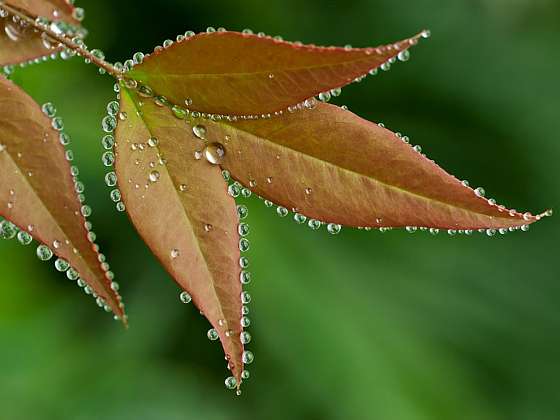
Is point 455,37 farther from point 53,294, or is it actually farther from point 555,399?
point 53,294

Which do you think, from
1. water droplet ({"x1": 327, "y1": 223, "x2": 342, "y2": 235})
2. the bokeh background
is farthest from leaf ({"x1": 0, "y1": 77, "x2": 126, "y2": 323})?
the bokeh background

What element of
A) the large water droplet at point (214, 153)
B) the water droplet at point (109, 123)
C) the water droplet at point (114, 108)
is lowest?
the water droplet at point (109, 123)

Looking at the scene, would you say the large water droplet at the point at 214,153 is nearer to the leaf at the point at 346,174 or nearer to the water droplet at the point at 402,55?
the leaf at the point at 346,174

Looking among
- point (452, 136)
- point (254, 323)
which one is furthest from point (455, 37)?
point (254, 323)

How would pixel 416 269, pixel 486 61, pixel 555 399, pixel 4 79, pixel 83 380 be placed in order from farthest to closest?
1. pixel 486 61
2. pixel 416 269
3. pixel 555 399
4. pixel 83 380
5. pixel 4 79

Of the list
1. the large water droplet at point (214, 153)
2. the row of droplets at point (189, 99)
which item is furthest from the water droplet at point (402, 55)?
the large water droplet at point (214, 153)

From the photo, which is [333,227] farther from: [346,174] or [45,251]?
[45,251]
